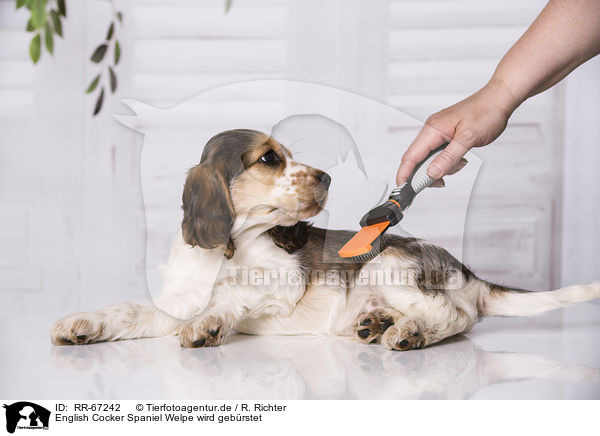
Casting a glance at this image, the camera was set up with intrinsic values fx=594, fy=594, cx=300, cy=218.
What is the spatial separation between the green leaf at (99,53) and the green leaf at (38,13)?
11.9 inches

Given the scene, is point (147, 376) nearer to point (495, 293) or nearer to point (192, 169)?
point (192, 169)

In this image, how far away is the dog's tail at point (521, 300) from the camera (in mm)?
1829

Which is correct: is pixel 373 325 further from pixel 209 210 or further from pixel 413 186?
pixel 209 210

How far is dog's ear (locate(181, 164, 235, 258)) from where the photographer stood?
151cm

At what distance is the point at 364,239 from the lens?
61.2 inches

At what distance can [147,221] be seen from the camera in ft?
5.23

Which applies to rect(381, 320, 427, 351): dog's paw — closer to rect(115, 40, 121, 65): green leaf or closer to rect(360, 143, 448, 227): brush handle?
rect(360, 143, 448, 227): brush handle

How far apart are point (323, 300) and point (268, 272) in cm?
19

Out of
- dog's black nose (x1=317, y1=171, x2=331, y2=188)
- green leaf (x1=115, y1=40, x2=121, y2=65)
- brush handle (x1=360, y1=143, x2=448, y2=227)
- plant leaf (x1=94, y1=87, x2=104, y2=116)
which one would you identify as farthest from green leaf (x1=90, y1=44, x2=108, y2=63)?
brush handle (x1=360, y1=143, x2=448, y2=227)

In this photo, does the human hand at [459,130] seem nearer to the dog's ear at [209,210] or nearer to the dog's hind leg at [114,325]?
the dog's ear at [209,210]

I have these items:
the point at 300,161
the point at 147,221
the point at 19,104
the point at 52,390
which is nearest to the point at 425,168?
the point at 300,161
